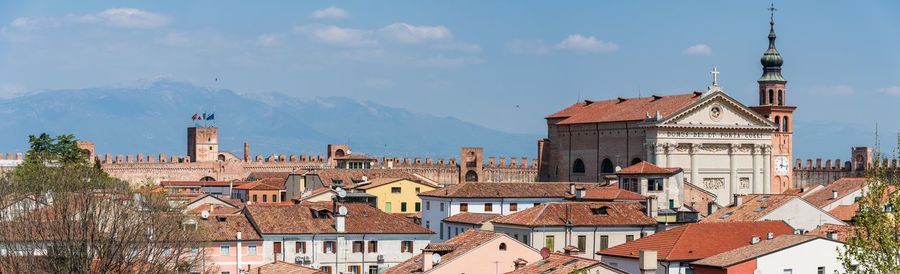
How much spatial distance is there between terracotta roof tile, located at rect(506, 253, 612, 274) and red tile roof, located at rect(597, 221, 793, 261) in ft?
8.51

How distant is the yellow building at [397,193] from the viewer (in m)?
84.2

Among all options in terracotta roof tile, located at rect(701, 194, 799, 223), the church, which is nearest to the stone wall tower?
the church

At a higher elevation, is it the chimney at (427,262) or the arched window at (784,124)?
the arched window at (784,124)

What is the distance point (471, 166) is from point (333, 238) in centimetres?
6217

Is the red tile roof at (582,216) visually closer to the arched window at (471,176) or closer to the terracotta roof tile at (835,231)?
the terracotta roof tile at (835,231)

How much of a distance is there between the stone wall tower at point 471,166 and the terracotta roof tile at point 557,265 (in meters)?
76.4

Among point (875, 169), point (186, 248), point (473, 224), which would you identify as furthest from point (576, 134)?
point (875, 169)

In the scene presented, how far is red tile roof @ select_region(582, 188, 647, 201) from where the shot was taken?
65050 mm

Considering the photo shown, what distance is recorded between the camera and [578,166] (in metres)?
107

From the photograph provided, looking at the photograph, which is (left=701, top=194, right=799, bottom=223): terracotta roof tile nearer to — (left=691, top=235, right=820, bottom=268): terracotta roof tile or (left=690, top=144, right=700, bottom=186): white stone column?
(left=691, top=235, right=820, bottom=268): terracotta roof tile

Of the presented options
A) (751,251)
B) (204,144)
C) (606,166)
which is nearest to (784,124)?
(606,166)

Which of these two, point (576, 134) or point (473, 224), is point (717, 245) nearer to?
point (473, 224)

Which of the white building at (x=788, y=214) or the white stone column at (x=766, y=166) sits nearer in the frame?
the white building at (x=788, y=214)

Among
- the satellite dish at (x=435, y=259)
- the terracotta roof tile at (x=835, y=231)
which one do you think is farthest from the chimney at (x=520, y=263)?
the terracotta roof tile at (x=835, y=231)
